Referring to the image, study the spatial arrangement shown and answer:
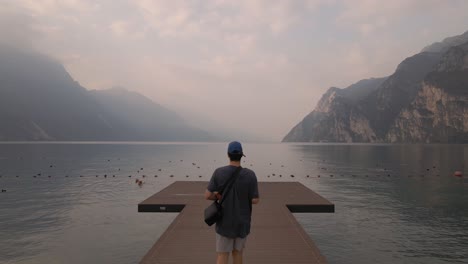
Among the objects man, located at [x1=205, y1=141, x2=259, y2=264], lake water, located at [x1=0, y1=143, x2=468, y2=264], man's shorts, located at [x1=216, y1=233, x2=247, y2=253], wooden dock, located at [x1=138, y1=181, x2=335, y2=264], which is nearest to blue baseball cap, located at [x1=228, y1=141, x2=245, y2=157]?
man, located at [x1=205, y1=141, x2=259, y2=264]

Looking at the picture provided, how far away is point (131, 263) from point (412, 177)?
54.1 metres

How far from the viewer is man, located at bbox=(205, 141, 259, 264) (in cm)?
755

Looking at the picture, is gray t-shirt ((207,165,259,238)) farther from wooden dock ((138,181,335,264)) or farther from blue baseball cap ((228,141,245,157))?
wooden dock ((138,181,335,264))

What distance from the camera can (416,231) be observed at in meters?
24.5

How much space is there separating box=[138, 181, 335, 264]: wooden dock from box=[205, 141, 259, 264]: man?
5.88 meters

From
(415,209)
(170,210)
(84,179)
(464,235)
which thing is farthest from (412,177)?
(84,179)

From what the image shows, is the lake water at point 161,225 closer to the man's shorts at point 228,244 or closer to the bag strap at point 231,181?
the man's shorts at point 228,244

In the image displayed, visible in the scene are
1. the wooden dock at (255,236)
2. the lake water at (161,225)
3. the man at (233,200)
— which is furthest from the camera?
the lake water at (161,225)

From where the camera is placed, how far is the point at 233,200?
7.65 m

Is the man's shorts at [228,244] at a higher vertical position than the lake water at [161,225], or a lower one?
higher

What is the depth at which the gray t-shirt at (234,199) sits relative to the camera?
7551 millimetres

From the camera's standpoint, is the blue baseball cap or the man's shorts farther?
the man's shorts

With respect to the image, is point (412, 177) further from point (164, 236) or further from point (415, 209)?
point (164, 236)

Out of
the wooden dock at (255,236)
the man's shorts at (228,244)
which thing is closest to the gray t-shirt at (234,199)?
the man's shorts at (228,244)
